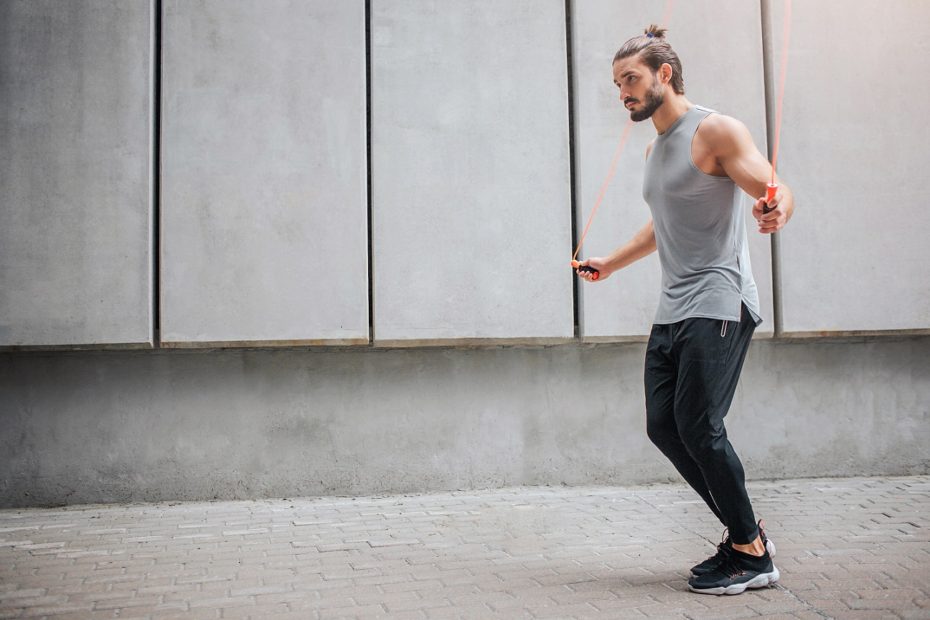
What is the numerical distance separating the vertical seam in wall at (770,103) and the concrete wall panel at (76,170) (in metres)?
4.04

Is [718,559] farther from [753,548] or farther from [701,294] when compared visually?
[701,294]

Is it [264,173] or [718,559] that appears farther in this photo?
[264,173]

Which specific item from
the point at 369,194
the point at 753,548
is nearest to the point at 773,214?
the point at 753,548

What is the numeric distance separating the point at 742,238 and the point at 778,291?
2.49 metres

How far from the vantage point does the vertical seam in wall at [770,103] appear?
5.79m

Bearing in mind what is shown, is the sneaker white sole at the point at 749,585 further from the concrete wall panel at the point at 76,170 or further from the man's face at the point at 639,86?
the concrete wall panel at the point at 76,170

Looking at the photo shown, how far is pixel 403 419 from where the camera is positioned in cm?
553

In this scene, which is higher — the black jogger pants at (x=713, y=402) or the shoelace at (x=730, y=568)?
the black jogger pants at (x=713, y=402)

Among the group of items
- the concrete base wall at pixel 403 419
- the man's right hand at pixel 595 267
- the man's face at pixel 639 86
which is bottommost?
the concrete base wall at pixel 403 419

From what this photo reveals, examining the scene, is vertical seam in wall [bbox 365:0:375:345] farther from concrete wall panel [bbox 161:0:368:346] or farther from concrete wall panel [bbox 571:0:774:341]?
concrete wall panel [bbox 571:0:774:341]

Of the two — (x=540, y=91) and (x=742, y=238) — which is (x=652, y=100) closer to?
(x=742, y=238)

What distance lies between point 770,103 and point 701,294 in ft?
10.0

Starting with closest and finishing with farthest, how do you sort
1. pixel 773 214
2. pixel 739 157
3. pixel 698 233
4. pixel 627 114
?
pixel 773 214 → pixel 739 157 → pixel 698 233 → pixel 627 114

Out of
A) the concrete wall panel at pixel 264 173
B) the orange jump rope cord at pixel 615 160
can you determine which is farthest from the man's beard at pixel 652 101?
the concrete wall panel at pixel 264 173
